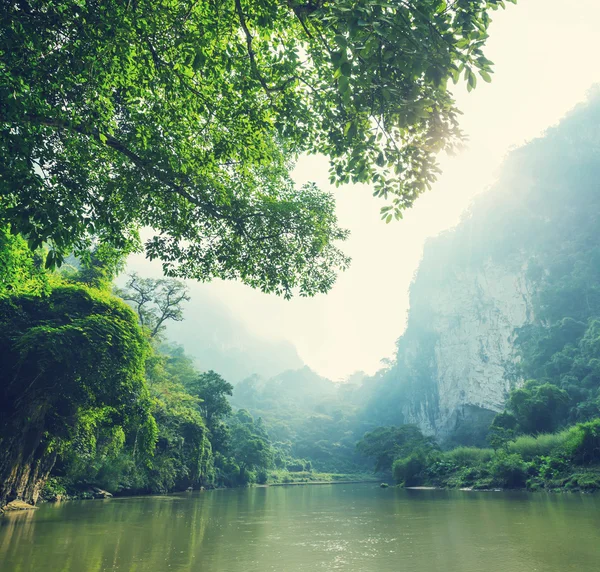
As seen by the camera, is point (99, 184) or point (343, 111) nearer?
point (343, 111)

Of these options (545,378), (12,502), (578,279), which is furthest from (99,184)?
(578,279)

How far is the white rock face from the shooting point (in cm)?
4875

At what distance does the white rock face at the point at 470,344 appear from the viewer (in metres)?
48.8

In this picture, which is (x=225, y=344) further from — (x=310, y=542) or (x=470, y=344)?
(x=310, y=542)

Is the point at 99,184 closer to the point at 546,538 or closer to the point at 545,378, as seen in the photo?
the point at 546,538

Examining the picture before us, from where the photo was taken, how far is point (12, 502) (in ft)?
35.5

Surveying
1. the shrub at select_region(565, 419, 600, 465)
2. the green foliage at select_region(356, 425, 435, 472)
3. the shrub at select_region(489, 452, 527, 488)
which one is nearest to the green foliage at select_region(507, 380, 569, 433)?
the shrub at select_region(489, 452, 527, 488)

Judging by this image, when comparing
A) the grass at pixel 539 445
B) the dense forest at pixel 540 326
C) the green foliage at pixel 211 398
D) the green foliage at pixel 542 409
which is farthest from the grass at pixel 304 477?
the grass at pixel 539 445

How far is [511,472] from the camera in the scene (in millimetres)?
20047

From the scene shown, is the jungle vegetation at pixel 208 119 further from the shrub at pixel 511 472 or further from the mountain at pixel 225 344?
the mountain at pixel 225 344

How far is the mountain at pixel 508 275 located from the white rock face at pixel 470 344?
14 centimetres

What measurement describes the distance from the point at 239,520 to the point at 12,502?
6.16m

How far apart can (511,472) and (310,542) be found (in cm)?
1702

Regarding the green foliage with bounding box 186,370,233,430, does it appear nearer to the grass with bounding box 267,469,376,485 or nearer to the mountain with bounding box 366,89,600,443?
the grass with bounding box 267,469,376,485
